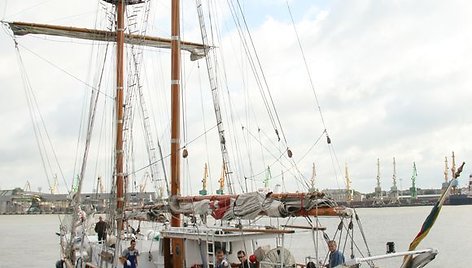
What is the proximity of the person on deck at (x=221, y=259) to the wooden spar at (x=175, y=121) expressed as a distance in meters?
1.57

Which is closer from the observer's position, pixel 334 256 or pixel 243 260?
pixel 334 256

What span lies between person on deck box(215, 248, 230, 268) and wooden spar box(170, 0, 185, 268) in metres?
1.57

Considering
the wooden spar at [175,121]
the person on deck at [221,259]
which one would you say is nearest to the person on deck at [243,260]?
the person on deck at [221,259]

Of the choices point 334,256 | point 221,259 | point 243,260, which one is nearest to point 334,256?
point 334,256

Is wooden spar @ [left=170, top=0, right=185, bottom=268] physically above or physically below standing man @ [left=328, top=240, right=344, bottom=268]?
above

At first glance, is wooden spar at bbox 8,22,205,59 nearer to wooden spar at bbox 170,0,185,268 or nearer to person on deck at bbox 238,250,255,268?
wooden spar at bbox 170,0,185,268

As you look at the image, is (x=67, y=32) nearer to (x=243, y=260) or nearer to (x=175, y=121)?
(x=175, y=121)

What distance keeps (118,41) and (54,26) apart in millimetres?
6203

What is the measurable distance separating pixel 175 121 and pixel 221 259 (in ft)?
20.1

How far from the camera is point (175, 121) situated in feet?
75.1

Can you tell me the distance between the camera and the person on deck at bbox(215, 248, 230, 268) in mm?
18297

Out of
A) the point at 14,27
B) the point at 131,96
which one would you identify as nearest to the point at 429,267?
the point at 131,96

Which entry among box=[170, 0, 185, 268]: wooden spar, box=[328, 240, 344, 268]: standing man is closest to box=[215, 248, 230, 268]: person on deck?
box=[170, 0, 185, 268]: wooden spar

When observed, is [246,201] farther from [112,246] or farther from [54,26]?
[54,26]
